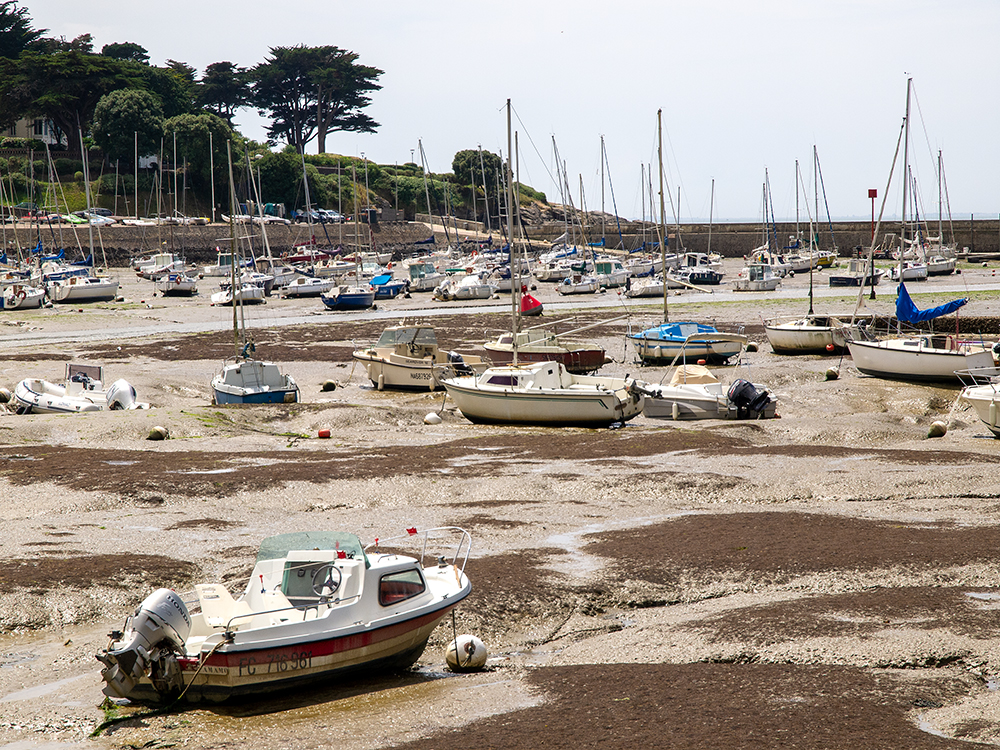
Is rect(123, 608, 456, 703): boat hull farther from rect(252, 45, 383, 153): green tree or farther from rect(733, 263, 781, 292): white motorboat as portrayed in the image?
rect(252, 45, 383, 153): green tree

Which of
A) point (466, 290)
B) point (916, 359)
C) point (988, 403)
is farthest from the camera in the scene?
point (466, 290)

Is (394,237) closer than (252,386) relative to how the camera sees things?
No

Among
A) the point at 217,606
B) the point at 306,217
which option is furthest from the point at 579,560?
the point at 306,217

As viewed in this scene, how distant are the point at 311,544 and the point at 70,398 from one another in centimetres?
2435

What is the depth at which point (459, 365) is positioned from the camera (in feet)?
124

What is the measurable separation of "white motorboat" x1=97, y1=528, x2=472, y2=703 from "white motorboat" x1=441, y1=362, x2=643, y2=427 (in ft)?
55.3

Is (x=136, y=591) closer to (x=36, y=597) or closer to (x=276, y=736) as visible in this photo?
(x=36, y=597)

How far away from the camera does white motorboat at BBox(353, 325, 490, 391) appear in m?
38.4

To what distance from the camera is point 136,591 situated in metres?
16.4

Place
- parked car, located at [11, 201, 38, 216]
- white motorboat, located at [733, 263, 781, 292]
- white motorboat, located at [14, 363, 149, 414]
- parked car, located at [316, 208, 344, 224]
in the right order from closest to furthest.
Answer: white motorboat, located at [14, 363, 149, 414]
white motorboat, located at [733, 263, 781, 292]
parked car, located at [11, 201, 38, 216]
parked car, located at [316, 208, 344, 224]

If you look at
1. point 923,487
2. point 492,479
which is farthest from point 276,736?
point 923,487

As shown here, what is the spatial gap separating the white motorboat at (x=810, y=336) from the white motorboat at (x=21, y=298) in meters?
54.7

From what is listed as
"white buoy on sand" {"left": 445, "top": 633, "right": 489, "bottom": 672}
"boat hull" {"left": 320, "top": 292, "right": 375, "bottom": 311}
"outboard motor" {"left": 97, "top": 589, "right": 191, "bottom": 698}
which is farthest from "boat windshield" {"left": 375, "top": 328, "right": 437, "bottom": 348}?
"boat hull" {"left": 320, "top": 292, "right": 375, "bottom": 311}

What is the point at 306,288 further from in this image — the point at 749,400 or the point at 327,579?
the point at 327,579
